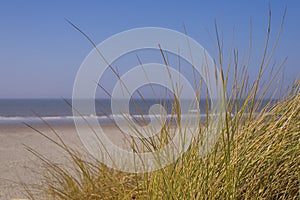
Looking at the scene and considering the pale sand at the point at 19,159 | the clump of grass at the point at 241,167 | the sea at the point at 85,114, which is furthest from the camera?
the pale sand at the point at 19,159

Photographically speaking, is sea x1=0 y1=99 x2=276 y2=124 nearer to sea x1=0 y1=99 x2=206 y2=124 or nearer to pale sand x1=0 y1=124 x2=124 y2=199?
sea x1=0 y1=99 x2=206 y2=124

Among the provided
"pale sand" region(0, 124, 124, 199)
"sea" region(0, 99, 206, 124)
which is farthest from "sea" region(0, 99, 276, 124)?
"pale sand" region(0, 124, 124, 199)

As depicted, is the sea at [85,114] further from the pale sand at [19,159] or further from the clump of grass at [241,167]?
the pale sand at [19,159]

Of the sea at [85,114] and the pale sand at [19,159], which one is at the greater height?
the sea at [85,114]

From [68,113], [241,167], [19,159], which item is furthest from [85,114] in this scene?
[68,113]

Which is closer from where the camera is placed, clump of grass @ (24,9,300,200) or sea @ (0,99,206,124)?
clump of grass @ (24,9,300,200)

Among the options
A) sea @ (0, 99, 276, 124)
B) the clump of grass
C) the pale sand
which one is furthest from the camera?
the pale sand

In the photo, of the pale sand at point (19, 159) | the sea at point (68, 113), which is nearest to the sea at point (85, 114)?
the sea at point (68, 113)

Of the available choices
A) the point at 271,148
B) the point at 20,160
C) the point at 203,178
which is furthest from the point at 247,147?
the point at 20,160

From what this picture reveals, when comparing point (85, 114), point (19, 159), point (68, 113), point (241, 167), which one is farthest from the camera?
point (68, 113)

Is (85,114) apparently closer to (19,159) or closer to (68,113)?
(19,159)

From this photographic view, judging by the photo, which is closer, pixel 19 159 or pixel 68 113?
pixel 19 159

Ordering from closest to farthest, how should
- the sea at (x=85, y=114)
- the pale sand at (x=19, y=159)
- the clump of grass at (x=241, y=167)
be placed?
the clump of grass at (x=241, y=167)
the sea at (x=85, y=114)
the pale sand at (x=19, y=159)

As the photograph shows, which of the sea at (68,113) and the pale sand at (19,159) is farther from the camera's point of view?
the pale sand at (19,159)
